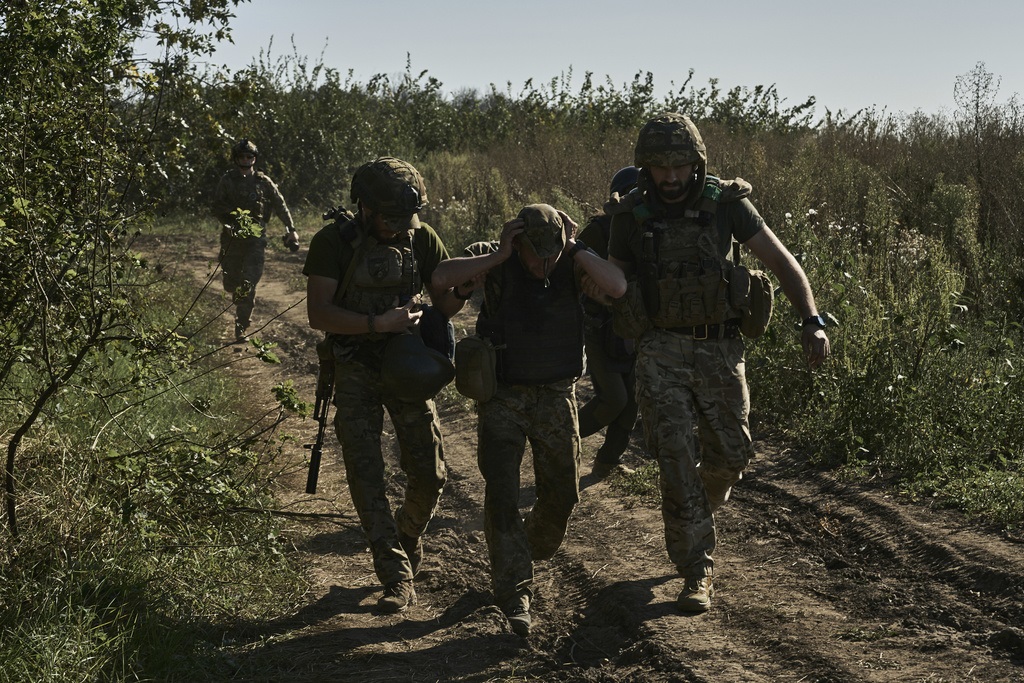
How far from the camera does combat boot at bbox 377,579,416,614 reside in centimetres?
533

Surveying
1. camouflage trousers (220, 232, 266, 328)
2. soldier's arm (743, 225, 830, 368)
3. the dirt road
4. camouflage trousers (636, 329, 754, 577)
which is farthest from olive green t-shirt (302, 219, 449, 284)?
camouflage trousers (220, 232, 266, 328)

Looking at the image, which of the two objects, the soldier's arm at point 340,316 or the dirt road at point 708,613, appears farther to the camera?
the soldier's arm at point 340,316

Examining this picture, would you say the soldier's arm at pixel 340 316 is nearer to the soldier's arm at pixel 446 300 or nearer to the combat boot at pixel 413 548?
the soldier's arm at pixel 446 300

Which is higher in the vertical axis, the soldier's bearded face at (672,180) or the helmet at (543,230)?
the soldier's bearded face at (672,180)

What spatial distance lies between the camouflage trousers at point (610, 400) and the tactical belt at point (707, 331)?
150cm

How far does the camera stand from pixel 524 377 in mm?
5000

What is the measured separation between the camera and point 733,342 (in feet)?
17.4

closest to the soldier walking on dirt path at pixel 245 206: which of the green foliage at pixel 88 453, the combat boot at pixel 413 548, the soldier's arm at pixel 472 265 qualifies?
the green foliage at pixel 88 453

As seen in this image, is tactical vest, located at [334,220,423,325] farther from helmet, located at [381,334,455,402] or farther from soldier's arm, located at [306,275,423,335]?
helmet, located at [381,334,455,402]

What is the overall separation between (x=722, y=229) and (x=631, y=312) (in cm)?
58

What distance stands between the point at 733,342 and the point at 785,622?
1317mm

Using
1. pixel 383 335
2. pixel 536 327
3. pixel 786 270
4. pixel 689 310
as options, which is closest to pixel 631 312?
pixel 689 310

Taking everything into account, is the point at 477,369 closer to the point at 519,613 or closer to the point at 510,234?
the point at 510,234

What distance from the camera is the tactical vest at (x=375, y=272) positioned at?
5.16 meters
